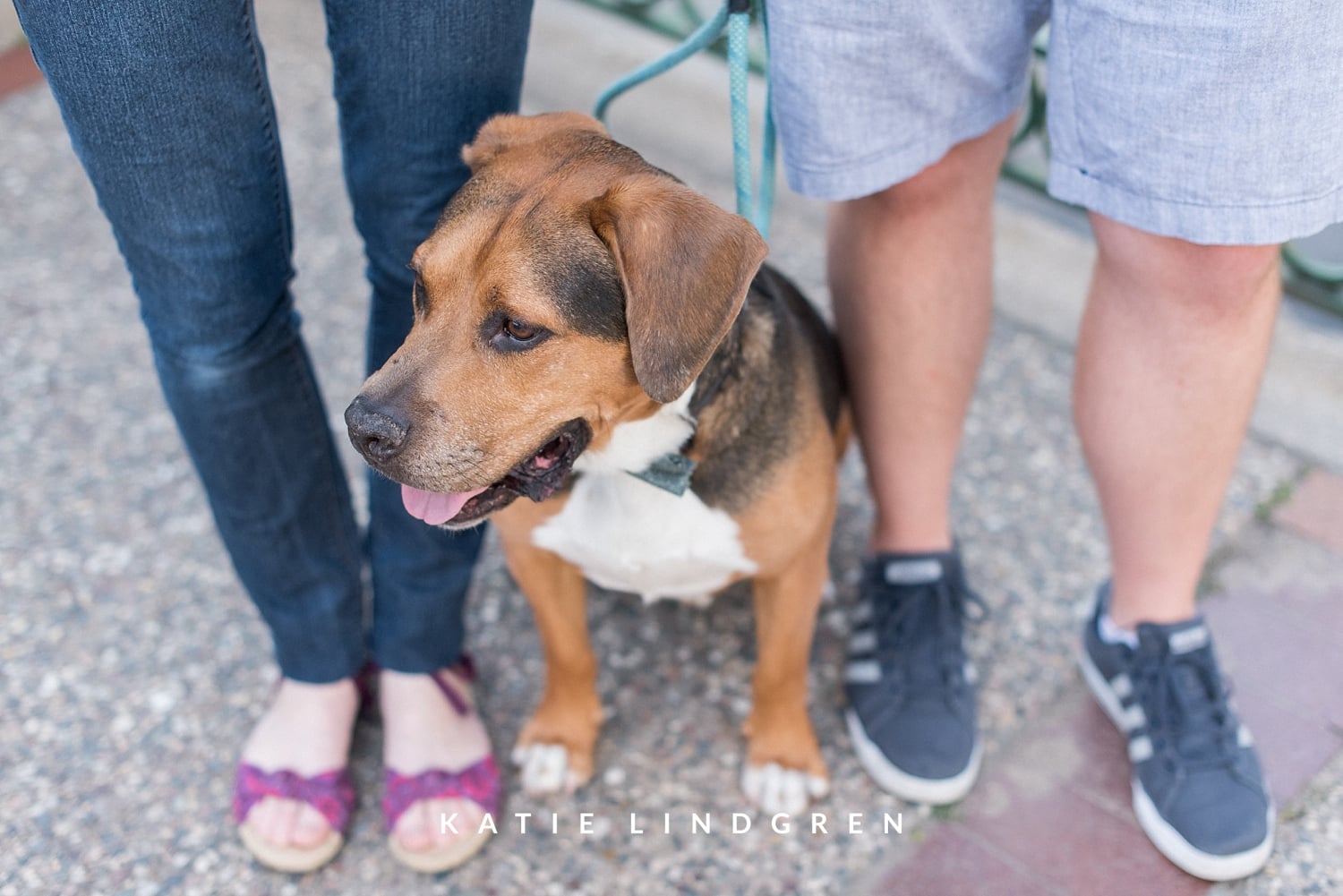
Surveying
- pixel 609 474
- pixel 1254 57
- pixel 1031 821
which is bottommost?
pixel 1031 821

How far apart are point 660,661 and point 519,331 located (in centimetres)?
143

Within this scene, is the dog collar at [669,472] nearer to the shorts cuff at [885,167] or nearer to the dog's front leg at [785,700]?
the dog's front leg at [785,700]

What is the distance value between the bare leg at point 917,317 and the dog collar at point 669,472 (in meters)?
0.77

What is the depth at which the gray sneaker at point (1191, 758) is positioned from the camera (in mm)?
2756

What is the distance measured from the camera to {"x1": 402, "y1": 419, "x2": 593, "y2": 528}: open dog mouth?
2.29m

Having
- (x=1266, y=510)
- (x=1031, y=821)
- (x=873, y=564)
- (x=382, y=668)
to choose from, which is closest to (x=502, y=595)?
(x=382, y=668)

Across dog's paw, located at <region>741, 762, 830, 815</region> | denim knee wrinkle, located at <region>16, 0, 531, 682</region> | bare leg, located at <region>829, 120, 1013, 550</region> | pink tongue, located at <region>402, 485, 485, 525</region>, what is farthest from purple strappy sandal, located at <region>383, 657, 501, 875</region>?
bare leg, located at <region>829, 120, 1013, 550</region>

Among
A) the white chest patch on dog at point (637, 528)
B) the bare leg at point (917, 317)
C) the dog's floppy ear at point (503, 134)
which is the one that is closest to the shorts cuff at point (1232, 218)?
the bare leg at point (917, 317)

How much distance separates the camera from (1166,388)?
262 centimetres

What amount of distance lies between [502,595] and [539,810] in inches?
28.2

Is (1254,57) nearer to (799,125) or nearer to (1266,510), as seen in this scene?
(799,125)

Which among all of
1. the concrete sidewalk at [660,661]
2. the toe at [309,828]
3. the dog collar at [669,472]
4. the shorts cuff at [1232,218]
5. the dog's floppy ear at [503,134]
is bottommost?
the concrete sidewalk at [660,661]

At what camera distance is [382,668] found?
3.04m

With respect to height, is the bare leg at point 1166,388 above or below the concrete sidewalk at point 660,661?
above
